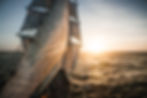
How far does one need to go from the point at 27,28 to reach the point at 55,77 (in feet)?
13.4

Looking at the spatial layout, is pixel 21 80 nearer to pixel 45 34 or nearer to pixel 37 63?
pixel 37 63

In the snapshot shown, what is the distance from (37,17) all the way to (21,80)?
12.7 feet

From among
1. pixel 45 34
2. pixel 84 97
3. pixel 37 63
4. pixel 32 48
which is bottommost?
pixel 84 97

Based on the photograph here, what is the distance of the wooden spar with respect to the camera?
3.62 ft

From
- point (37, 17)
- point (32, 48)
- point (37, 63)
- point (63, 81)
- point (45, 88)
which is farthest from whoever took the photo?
point (37, 17)

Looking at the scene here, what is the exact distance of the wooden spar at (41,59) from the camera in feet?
3.62

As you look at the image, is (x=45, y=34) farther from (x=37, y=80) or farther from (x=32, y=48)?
(x=37, y=80)

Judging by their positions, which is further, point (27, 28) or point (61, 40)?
point (27, 28)

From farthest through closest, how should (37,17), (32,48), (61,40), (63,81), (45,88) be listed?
(37,17)
(61,40)
(32,48)
(63,81)
(45,88)

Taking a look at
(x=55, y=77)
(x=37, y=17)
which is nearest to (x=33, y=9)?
(x=37, y=17)

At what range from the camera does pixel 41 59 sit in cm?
127

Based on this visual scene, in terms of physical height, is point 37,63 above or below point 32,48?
below

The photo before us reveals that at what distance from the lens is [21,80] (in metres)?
1.15

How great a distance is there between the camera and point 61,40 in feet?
5.06
